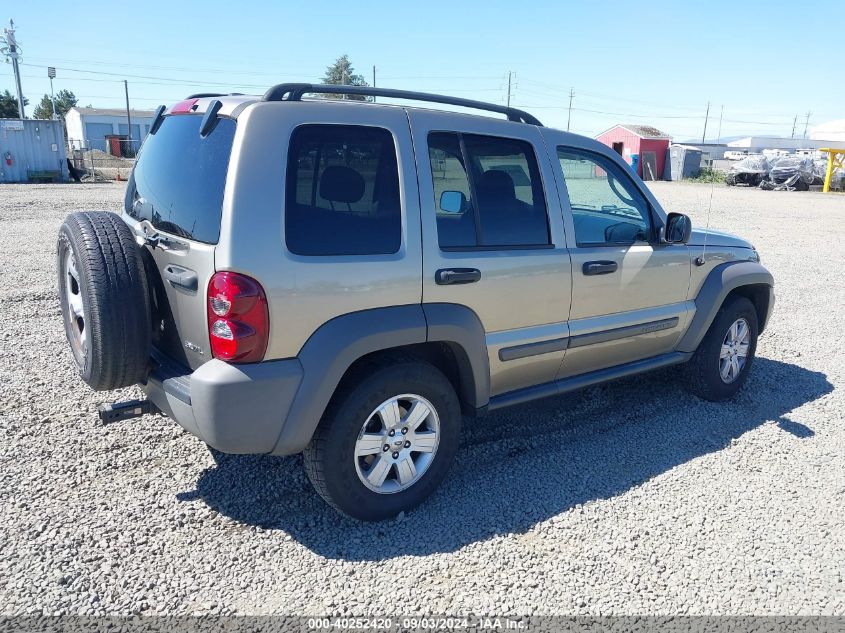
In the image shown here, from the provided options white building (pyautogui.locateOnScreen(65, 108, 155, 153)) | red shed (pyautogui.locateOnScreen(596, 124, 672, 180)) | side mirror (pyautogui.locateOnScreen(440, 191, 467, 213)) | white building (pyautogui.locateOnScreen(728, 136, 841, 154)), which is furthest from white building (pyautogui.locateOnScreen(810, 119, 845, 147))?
side mirror (pyautogui.locateOnScreen(440, 191, 467, 213))

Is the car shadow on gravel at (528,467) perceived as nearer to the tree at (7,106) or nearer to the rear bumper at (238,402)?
the rear bumper at (238,402)

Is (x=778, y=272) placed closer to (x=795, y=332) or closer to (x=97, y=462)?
(x=795, y=332)

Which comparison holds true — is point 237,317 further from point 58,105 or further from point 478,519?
point 58,105

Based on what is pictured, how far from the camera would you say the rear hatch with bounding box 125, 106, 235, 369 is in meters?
2.75

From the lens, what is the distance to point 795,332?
6973 millimetres

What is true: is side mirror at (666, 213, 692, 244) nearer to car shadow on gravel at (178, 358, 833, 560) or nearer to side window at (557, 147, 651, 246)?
side window at (557, 147, 651, 246)

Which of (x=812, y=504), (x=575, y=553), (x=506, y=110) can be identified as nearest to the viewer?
(x=575, y=553)

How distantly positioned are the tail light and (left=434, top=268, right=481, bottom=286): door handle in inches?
35.6

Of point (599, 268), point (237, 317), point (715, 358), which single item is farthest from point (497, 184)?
point (715, 358)

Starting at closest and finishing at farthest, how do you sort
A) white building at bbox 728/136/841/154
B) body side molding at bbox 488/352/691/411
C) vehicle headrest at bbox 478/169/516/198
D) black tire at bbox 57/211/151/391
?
black tire at bbox 57/211/151/391
vehicle headrest at bbox 478/169/516/198
body side molding at bbox 488/352/691/411
white building at bbox 728/136/841/154

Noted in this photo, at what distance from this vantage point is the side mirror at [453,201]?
3270 mm

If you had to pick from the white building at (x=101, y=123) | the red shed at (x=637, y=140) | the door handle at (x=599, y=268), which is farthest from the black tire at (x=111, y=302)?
the white building at (x=101, y=123)

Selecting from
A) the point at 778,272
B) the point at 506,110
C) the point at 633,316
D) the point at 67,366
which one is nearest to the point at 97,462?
the point at 67,366

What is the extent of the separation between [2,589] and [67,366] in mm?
2760
